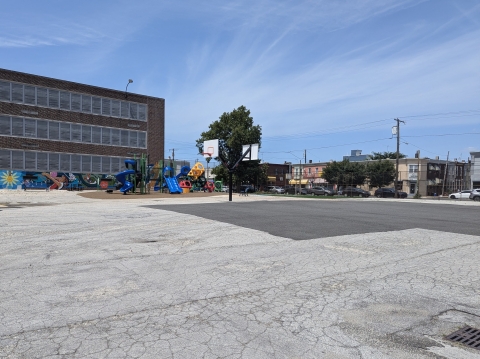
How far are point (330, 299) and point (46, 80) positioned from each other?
46478 millimetres

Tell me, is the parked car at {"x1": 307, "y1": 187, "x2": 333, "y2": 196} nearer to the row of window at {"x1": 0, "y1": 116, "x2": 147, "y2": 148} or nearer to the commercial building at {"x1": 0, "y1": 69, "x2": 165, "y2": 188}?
the commercial building at {"x1": 0, "y1": 69, "x2": 165, "y2": 188}

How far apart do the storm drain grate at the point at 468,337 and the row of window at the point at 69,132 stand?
152 feet

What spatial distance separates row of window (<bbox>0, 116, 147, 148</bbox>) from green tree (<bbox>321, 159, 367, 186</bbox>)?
1416 inches

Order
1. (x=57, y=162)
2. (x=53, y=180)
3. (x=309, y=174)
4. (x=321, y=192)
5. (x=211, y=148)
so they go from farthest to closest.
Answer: (x=309, y=174) → (x=321, y=192) → (x=57, y=162) → (x=53, y=180) → (x=211, y=148)

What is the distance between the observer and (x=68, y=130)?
45594 millimetres

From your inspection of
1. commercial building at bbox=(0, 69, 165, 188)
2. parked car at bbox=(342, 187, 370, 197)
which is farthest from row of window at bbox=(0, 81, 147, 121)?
parked car at bbox=(342, 187, 370, 197)

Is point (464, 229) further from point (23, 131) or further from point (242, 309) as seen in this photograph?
point (23, 131)

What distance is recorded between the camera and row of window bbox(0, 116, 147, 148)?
41906mm

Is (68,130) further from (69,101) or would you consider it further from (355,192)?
(355,192)

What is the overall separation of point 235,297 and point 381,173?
67.8m

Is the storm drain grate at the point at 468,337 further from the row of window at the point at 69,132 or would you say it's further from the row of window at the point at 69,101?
the row of window at the point at 69,101

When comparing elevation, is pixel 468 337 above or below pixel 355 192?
above

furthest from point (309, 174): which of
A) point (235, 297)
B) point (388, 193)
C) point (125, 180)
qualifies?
point (235, 297)

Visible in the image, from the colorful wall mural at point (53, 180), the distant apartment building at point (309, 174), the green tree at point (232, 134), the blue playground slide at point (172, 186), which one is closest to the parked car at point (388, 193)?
the green tree at point (232, 134)
